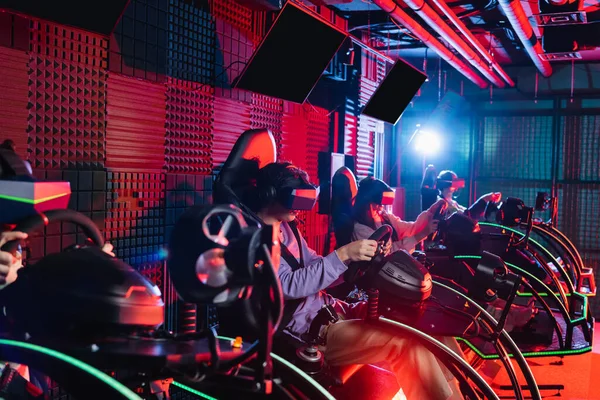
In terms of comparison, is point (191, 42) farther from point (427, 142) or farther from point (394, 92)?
point (427, 142)

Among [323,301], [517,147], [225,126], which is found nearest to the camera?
[323,301]

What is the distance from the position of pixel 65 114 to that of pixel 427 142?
7.09 m

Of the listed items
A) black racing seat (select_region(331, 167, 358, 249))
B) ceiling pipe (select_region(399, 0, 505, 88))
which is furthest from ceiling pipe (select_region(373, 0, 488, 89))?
black racing seat (select_region(331, 167, 358, 249))

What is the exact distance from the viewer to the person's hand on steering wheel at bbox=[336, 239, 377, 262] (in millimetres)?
2830

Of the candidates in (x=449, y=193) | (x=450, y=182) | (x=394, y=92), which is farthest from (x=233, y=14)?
(x=449, y=193)

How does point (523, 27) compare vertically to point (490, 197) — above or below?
above

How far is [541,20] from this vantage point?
18.4 feet

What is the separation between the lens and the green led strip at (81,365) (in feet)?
4.07

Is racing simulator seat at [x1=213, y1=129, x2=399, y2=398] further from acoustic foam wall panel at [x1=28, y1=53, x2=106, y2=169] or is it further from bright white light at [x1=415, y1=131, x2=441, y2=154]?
bright white light at [x1=415, y1=131, x2=441, y2=154]

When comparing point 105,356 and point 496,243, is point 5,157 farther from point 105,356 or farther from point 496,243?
point 496,243

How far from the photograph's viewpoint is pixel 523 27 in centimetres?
512

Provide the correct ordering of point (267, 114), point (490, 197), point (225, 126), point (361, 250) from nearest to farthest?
point (361, 250) → point (225, 126) → point (267, 114) → point (490, 197)

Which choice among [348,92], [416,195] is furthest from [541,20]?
[416,195]

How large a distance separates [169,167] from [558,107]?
6772mm
